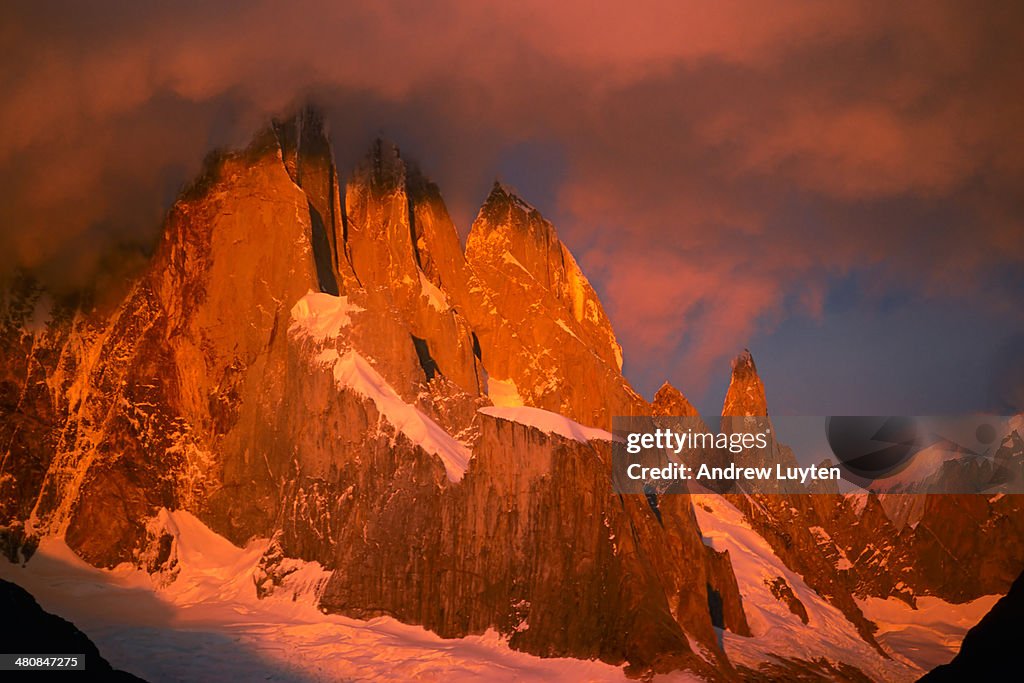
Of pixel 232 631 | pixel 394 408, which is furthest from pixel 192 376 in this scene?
pixel 232 631

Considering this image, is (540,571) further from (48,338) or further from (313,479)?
(48,338)

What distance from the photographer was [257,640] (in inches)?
6152

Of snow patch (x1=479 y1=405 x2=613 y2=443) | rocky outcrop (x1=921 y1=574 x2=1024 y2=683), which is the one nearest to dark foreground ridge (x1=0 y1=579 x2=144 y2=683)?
rocky outcrop (x1=921 y1=574 x2=1024 y2=683)

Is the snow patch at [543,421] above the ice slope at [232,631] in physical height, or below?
above

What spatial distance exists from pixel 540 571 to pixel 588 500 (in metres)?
11.0

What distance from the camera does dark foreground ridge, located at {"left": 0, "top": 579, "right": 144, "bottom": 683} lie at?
74.3 metres

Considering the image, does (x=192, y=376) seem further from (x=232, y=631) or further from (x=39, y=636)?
(x=39, y=636)

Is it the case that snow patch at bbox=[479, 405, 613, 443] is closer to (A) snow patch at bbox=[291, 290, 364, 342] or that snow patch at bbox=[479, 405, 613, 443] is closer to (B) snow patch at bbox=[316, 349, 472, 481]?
(B) snow patch at bbox=[316, 349, 472, 481]

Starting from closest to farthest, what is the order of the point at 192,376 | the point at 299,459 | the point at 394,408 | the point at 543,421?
the point at 299,459, the point at 394,408, the point at 192,376, the point at 543,421

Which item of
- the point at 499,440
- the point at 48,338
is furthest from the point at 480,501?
the point at 48,338

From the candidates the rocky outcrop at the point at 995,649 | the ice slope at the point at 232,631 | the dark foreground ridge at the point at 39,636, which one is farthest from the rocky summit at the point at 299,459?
the rocky outcrop at the point at 995,649

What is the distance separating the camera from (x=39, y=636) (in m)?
76.2

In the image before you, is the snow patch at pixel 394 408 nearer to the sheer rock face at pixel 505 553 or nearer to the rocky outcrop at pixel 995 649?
the sheer rock face at pixel 505 553

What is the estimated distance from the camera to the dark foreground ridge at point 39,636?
7431cm
